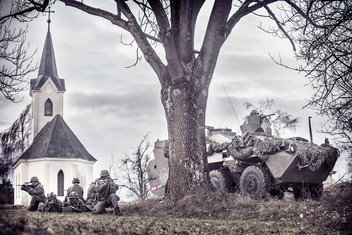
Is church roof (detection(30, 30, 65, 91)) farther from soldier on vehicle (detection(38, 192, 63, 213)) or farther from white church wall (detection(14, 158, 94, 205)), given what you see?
soldier on vehicle (detection(38, 192, 63, 213))

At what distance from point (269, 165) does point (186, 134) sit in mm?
2899

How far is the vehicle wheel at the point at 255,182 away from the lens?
51.8ft

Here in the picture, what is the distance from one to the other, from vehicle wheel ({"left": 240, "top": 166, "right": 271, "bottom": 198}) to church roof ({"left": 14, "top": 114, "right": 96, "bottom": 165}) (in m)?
41.9

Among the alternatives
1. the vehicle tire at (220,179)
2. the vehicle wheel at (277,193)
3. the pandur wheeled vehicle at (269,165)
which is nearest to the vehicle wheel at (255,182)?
the pandur wheeled vehicle at (269,165)

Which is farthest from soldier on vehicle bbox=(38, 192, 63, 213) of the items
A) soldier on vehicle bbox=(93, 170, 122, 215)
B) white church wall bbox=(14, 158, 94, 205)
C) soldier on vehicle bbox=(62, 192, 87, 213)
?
white church wall bbox=(14, 158, 94, 205)

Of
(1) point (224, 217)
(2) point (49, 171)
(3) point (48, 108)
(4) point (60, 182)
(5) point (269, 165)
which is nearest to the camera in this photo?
(1) point (224, 217)

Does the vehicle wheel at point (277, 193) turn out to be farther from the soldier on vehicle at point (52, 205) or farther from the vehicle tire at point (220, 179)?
the soldier on vehicle at point (52, 205)

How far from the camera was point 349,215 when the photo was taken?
10.6m

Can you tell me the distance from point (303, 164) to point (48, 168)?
4300 centimetres

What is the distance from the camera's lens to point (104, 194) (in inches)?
610

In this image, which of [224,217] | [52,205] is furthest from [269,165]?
[52,205]

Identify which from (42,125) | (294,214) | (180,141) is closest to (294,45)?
(180,141)

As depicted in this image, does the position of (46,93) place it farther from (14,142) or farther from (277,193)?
(277,193)

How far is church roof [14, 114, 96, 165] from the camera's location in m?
56.8
